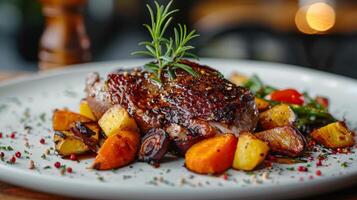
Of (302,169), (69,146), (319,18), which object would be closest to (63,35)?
(69,146)

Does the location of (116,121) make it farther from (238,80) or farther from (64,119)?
(238,80)

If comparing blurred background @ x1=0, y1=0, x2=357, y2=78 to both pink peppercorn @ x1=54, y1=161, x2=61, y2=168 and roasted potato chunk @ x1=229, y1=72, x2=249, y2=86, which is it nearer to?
roasted potato chunk @ x1=229, y1=72, x2=249, y2=86

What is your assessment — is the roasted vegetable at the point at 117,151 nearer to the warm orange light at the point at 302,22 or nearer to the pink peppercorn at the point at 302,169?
the pink peppercorn at the point at 302,169

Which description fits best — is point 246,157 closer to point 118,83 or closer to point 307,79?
point 118,83

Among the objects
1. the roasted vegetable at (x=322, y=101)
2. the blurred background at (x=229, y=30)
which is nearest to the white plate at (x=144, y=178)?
the roasted vegetable at (x=322, y=101)

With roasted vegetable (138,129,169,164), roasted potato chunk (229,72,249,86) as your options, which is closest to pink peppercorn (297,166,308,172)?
roasted vegetable (138,129,169,164)
